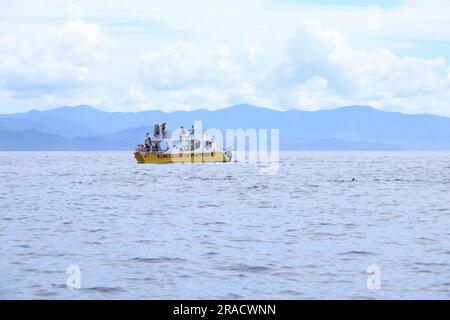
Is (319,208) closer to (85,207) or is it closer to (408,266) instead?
(85,207)

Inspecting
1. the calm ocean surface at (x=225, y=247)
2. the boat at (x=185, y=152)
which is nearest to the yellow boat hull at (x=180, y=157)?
the boat at (x=185, y=152)

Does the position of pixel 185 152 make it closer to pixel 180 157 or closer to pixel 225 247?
pixel 180 157

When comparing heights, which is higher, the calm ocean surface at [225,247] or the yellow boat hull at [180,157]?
the yellow boat hull at [180,157]

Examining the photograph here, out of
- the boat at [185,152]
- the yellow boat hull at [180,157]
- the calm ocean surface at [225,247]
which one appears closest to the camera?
the calm ocean surface at [225,247]

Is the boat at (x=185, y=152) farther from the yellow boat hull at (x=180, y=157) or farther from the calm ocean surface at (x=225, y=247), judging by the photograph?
the calm ocean surface at (x=225, y=247)

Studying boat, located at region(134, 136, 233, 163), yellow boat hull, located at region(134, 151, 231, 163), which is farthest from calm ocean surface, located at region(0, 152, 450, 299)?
yellow boat hull, located at region(134, 151, 231, 163)

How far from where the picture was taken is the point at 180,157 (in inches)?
4688

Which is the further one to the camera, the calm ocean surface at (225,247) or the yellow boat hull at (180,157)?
the yellow boat hull at (180,157)

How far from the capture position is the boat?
115000 millimetres

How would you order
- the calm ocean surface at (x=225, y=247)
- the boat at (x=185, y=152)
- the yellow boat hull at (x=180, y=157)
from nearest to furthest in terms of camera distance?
the calm ocean surface at (x=225, y=247) → the boat at (x=185, y=152) → the yellow boat hull at (x=180, y=157)

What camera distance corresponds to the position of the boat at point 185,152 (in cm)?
11500

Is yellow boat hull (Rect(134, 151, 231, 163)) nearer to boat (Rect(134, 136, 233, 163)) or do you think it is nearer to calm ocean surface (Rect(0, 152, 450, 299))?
boat (Rect(134, 136, 233, 163))

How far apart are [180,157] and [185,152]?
4.09ft
